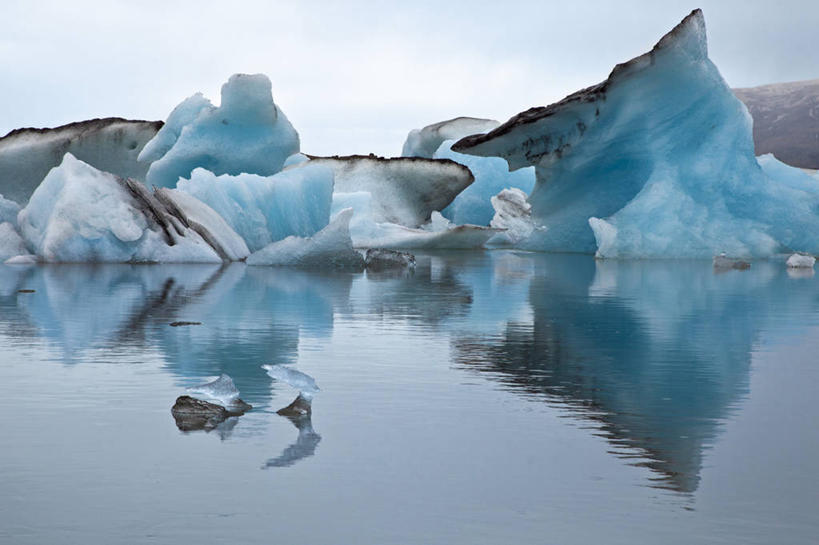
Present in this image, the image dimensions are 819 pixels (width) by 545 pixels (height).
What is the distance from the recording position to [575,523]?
6.50 ft

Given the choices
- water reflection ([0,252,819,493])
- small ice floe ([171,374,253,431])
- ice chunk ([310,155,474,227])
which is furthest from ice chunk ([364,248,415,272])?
ice chunk ([310,155,474,227])

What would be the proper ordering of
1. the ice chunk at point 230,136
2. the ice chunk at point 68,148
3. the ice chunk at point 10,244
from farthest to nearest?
Answer: the ice chunk at point 68,148
the ice chunk at point 230,136
the ice chunk at point 10,244

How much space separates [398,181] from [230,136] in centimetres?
475

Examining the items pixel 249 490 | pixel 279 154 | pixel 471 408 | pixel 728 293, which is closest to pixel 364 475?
pixel 249 490

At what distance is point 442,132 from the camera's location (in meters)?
28.7

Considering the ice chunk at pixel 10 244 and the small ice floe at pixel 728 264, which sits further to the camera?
the small ice floe at pixel 728 264

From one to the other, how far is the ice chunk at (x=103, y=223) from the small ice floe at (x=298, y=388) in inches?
356

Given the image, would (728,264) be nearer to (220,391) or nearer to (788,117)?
(220,391)

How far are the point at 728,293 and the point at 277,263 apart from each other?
210 inches

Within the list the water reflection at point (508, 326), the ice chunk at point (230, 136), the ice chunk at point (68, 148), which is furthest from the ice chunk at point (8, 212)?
the ice chunk at point (68, 148)

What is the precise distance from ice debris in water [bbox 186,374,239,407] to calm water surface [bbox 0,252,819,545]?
3.8 inches

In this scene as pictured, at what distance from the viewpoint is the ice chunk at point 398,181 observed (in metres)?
21.2

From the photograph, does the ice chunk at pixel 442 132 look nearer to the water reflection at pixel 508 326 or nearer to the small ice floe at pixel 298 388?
the water reflection at pixel 508 326

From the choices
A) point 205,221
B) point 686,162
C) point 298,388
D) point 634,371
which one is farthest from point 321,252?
point 298,388
